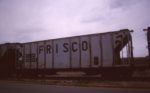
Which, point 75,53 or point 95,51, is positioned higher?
point 95,51

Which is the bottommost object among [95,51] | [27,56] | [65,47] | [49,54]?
[27,56]

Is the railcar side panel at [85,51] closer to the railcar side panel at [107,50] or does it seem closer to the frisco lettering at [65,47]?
the frisco lettering at [65,47]

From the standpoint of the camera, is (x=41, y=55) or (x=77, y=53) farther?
(x=41, y=55)

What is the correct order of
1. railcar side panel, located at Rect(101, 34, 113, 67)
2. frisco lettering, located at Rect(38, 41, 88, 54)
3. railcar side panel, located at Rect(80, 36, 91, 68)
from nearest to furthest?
1. railcar side panel, located at Rect(101, 34, 113, 67)
2. railcar side panel, located at Rect(80, 36, 91, 68)
3. frisco lettering, located at Rect(38, 41, 88, 54)

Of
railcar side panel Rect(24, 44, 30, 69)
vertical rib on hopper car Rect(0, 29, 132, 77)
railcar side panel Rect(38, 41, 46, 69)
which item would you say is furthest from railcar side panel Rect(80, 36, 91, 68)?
railcar side panel Rect(24, 44, 30, 69)

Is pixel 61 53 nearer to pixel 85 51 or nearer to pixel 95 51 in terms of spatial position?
pixel 85 51

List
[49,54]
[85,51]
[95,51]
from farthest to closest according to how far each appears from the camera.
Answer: [49,54]
[85,51]
[95,51]

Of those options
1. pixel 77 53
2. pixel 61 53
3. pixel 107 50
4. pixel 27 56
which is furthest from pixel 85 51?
pixel 27 56

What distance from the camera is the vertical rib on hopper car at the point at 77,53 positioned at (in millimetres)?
19062

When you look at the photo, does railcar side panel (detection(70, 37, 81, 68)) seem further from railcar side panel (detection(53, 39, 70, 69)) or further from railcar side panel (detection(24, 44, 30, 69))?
railcar side panel (detection(24, 44, 30, 69))

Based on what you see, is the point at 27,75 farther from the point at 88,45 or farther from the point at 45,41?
the point at 88,45

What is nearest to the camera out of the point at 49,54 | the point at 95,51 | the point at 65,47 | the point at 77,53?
the point at 95,51

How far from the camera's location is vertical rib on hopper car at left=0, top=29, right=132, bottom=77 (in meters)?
19.1

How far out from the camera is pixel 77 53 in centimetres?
2117
